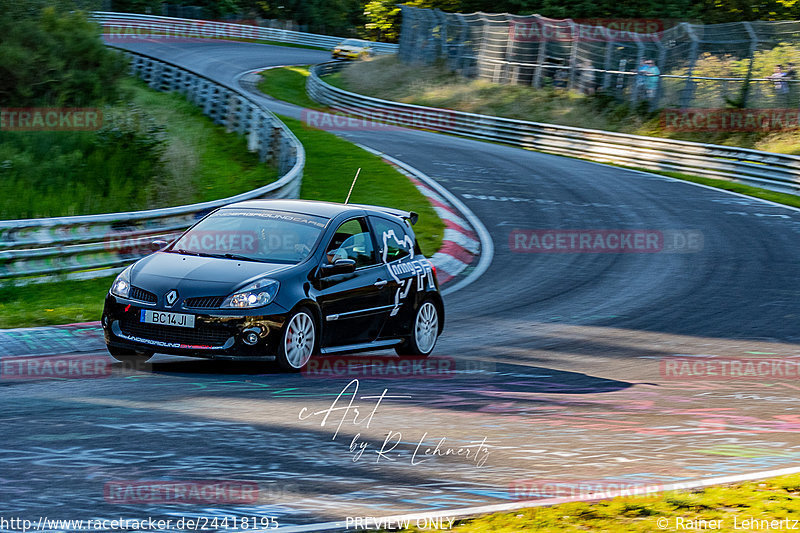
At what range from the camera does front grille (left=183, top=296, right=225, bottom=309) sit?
328 inches

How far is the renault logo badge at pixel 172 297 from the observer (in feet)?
27.4

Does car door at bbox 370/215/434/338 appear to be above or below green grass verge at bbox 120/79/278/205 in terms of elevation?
above

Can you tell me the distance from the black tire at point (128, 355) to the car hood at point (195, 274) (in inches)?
22.5

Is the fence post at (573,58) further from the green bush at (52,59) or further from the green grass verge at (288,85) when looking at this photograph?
the green bush at (52,59)

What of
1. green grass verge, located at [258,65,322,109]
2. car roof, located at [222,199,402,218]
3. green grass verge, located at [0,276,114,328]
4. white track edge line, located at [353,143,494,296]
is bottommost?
green grass verge, located at [258,65,322,109]

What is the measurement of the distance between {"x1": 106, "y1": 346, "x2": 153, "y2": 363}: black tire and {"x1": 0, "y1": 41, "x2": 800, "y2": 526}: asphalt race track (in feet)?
0.38

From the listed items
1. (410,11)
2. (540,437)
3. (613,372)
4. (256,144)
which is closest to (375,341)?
(613,372)

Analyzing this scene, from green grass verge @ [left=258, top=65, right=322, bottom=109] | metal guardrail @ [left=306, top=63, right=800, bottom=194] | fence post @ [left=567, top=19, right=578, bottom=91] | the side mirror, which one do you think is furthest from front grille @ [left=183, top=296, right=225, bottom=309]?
green grass verge @ [left=258, top=65, right=322, bottom=109]

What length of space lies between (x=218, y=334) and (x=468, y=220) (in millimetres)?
12796

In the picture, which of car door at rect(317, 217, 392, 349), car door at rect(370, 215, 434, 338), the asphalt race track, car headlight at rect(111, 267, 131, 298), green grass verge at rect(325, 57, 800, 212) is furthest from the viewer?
green grass verge at rect(325, 57, 800, 212)

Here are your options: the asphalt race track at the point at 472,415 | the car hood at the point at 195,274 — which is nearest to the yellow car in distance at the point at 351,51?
the asphalt race track at the point at 472,415

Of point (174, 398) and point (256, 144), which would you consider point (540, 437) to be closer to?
point (174, 398)

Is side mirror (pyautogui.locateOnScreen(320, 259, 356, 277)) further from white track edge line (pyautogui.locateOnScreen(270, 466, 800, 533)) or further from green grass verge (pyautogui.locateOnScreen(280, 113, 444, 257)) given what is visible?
green grass verge (pyautogui.locateOnScreen(280, 113, 444, 257))
